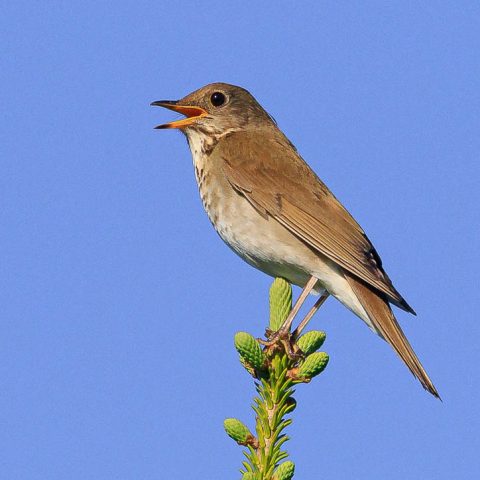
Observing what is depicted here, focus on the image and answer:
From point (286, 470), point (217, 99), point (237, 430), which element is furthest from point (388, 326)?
point (217, 99)

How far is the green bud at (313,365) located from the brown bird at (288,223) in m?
1.13

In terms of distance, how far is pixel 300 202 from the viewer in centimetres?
655

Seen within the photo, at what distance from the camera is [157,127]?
22.7 feet

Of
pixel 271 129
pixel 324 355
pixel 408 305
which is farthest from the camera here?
pixel 271 129

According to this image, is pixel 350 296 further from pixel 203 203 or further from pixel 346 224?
pixel 203 203

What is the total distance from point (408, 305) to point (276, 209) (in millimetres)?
1314

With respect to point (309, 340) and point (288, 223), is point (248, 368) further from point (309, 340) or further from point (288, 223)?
point (288, 223)

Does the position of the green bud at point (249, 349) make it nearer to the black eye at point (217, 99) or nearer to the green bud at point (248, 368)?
the green bud at point (248, 368)

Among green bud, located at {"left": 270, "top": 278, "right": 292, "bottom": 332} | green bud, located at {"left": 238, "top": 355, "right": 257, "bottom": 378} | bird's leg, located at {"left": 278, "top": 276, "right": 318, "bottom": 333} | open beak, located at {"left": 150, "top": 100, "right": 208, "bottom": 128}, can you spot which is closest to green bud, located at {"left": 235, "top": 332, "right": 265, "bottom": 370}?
green bud, located at {"left": 238, "top": 355, "right": 257, "bottom": 378}

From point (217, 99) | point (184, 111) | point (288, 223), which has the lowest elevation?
point (288, 223)

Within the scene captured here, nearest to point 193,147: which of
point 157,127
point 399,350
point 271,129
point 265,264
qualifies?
point 157,127

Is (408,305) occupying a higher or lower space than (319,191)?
lower

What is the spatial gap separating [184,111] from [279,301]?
2.96 m

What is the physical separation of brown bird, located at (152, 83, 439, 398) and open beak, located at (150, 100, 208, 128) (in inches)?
0.7
